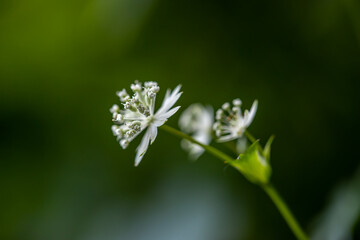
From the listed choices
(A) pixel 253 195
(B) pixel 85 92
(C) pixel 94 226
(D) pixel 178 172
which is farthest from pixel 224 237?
(B) pixel 85 92

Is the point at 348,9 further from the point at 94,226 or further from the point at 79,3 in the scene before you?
the point at 94,226

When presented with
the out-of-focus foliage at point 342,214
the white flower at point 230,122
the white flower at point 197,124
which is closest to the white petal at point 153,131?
the white flower at point 230,122

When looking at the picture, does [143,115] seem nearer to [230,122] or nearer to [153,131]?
[153,131]

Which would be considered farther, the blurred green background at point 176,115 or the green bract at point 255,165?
the blurred green background at point 176,115

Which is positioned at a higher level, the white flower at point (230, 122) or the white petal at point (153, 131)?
the white petal at point (153, 131)

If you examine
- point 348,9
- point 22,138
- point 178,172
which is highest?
point 22,138

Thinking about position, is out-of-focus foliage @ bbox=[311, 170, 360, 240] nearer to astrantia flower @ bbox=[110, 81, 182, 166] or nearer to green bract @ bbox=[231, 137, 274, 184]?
green bract @ bbox=[231, 137, 274, 184]

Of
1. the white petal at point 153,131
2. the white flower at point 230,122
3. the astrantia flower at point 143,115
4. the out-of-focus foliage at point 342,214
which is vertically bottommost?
the out-of-focus foliage at point 342,214

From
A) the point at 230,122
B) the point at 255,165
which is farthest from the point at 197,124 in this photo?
the point at 255,165

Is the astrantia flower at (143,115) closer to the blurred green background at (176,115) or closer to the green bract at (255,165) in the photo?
the green bract at (255,165)
